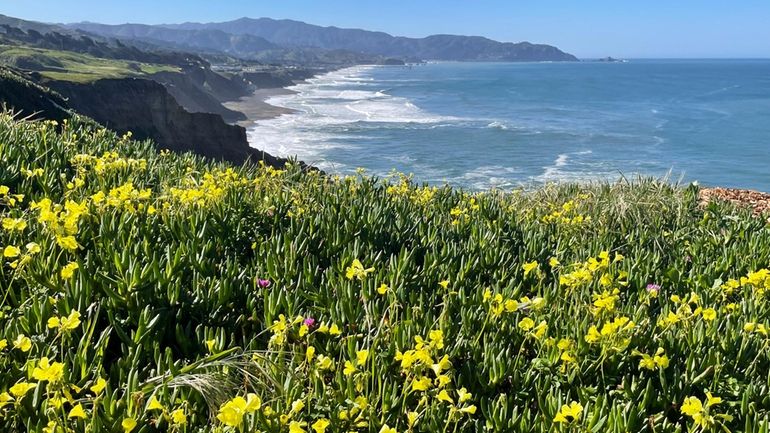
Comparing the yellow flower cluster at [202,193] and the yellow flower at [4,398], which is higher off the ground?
the yellow flower cluster at [202,193]

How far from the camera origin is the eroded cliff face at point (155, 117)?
114ft

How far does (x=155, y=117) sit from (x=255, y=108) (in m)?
36.4

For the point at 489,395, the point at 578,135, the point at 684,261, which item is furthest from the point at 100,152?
the point at 578,135

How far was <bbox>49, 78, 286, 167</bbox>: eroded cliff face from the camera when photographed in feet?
114

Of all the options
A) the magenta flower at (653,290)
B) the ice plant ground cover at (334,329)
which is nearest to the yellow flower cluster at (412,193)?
the ice plant ground cover at (334,329)

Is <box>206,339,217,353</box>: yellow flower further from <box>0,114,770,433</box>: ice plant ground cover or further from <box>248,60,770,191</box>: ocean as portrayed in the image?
<box>248,60,770,191</box>: ocean

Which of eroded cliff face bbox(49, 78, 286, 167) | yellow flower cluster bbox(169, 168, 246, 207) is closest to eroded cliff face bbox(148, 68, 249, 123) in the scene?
eroded cliff face bbox(49, 78, 286, 167)

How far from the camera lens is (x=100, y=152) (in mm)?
5816

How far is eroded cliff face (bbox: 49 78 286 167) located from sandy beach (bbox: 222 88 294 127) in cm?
1933

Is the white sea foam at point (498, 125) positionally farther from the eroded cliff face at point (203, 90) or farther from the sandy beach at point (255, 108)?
the eroded cliff face at point (203, 90)

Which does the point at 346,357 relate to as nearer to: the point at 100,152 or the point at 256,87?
the point at 100,152

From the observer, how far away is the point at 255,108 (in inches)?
2869

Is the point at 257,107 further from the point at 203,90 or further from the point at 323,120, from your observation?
the point at 323,120

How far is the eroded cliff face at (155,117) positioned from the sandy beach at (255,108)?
19.3 m
